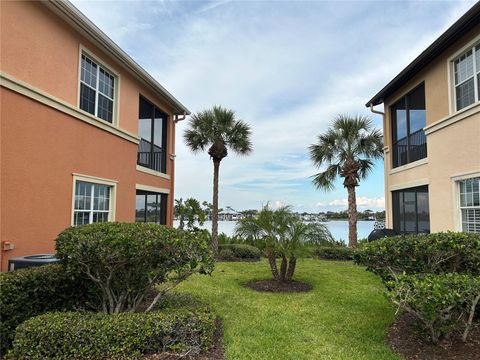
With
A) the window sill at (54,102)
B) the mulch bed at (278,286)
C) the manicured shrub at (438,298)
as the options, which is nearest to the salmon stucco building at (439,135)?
the mulch bed at (278,286)

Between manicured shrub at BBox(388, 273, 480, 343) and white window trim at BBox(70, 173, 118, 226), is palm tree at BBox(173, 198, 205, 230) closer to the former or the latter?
white window trim at BBox(70, 173, 118, 226)

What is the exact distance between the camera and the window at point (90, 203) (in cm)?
882

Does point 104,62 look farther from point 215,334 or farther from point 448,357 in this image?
point 448,357

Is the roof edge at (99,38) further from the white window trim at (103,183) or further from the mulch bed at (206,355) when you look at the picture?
the mulch bed at (206,355)

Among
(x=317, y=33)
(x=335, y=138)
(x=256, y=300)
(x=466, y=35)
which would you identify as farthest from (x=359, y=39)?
(x=256, y=300)

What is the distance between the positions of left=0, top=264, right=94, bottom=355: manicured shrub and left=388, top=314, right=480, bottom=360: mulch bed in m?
4.85

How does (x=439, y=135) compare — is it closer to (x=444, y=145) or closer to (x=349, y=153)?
(x=444, y=145)

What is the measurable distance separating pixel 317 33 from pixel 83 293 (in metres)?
9.96

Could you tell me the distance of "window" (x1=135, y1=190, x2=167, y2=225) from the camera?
44.5 ft

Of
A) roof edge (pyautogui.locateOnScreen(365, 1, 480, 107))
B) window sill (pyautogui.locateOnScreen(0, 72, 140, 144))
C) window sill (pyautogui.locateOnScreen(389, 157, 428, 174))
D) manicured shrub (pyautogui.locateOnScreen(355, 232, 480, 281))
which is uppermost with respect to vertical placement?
roof edge (pyautogui.locateOnScreen(365, 1, 480, 107))

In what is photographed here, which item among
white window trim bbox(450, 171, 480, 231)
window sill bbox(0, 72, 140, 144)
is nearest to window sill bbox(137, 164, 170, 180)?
window sill bbox(0, 72, 140, 144)

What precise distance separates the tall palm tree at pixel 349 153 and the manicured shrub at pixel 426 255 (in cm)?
1070

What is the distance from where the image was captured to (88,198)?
930 centimetres

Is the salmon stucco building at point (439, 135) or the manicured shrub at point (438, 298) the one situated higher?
the salmon stucco building at point (439, 135)
